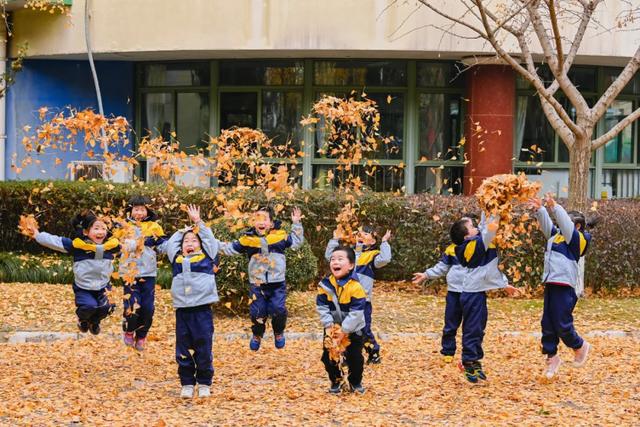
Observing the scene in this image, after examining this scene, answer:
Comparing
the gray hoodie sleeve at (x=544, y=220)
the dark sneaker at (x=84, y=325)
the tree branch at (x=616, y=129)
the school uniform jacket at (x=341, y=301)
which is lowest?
the dark sneaker at (x=84, y=325)

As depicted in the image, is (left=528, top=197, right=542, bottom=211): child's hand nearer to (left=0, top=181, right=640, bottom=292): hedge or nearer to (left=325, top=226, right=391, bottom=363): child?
(left=325, top=226, right=391, bottom=363): child

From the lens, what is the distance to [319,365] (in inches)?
377

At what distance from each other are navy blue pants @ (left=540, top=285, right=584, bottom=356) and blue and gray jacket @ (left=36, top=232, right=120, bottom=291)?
3.98m

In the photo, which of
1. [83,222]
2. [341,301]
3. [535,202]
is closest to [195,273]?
[341,301]

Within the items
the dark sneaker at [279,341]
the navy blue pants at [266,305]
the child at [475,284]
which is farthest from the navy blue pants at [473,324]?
the dark sneaker at [279,341]

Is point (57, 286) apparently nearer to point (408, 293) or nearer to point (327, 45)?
point (408, 293)

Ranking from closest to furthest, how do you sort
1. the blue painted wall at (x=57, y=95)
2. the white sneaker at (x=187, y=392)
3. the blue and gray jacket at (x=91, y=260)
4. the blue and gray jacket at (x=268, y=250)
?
1. the white sneaker at (x=187, y=392)
2. the blue and gray jacket at (x=91, y=260)
3. the blue and gray jacket at (x=268, y=250)
4. the blue painted wall at (x=57, y=95)

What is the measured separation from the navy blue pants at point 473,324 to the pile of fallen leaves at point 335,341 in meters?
1.27

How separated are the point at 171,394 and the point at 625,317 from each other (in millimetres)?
6739

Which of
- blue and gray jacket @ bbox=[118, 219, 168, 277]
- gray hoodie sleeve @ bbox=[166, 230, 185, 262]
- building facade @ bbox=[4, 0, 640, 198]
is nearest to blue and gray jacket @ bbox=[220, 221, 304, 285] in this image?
blue and gray jacket @ bbox=[118, 219, 168, 277]

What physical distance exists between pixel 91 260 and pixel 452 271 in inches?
132

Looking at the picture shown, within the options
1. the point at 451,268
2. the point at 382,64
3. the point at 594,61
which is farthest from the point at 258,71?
the point at 451,268

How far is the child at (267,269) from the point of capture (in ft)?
32.6

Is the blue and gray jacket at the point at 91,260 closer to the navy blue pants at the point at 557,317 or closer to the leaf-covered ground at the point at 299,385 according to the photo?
the leaf-covered ground at the point at 299,385
